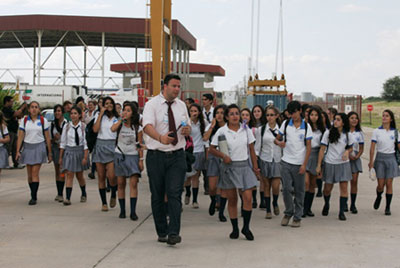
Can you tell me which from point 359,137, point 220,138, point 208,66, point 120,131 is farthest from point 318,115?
point 208,66

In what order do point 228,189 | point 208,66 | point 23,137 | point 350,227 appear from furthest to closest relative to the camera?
point 208,66 → point 23,137 → point 350,227 → point 228,189

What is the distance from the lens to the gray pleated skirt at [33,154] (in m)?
9.62

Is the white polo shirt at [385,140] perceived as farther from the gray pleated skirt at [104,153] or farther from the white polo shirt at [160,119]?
the gray pleated skirt at [104,153]

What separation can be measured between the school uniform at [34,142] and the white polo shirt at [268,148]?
384 centimetres

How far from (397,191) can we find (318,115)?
12.5 feet

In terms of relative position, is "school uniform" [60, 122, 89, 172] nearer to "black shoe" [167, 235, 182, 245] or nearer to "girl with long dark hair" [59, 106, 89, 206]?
"girl with long dark hair" [59, 106, 89, 206]

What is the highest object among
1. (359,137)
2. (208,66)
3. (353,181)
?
(208,66)

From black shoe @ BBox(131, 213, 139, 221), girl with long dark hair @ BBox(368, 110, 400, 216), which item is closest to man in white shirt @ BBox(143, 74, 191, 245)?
black shoe @ BBox(131, 213, 139, 221)

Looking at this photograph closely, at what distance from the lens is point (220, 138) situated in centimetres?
715

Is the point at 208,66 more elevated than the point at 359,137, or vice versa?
the point at 208,66

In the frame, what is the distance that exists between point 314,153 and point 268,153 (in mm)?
873

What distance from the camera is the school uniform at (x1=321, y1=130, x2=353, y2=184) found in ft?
28.6

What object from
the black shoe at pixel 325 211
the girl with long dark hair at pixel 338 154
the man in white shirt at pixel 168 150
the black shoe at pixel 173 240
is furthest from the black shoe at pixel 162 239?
the black shoe at pixel 325 211

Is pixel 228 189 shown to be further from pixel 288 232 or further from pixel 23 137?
pixel 23 137
